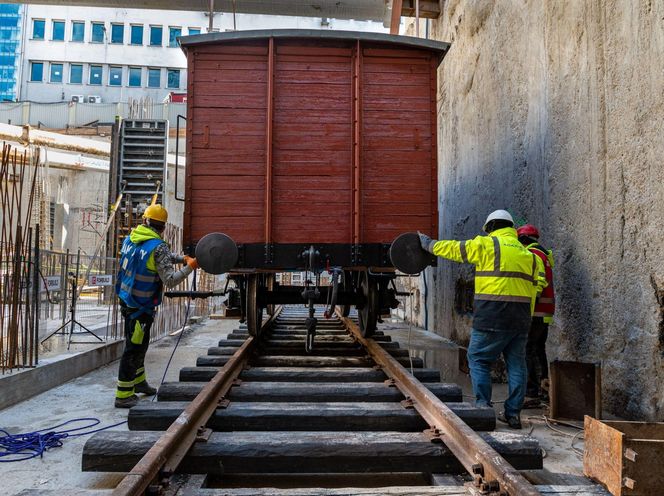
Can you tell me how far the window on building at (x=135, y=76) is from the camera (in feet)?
139

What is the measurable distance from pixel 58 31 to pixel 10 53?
14.4ft

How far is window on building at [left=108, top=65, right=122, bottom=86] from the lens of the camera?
1663 inches

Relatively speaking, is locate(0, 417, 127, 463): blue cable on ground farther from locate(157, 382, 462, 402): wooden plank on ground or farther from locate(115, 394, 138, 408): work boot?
locate(157, 382, 462, 402): wooden plank on ground

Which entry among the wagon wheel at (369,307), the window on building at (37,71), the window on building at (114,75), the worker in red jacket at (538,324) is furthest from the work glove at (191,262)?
the window on building at (37,71)

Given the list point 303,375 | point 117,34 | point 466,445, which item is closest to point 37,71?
point 117,34

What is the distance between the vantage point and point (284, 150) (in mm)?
5266

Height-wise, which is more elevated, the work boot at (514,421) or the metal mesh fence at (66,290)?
the metal mesh fence at (66,290)

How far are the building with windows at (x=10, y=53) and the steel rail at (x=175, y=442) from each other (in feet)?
158

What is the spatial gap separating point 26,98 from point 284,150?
46.2m

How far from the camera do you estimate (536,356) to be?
5.32 meters

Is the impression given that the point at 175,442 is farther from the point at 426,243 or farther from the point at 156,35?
the point at 156,35

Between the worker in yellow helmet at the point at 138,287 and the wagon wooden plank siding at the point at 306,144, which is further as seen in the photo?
the wagon wooden plank siding at the point at 306,144

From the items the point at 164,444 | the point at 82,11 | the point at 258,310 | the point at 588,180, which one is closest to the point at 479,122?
the point at 588,180

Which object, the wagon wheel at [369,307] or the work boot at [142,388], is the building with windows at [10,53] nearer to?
the wagon wheel at [369,307]
